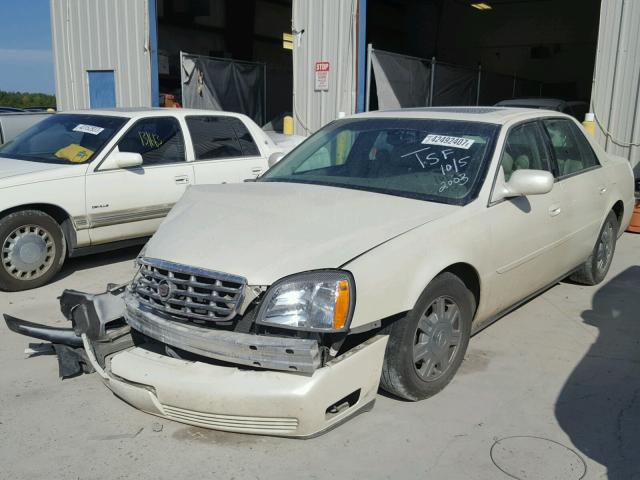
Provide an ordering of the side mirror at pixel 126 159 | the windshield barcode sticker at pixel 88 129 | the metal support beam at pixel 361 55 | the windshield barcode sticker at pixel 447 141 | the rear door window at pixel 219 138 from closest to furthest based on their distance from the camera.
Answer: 1. the windshield barcode sticker at pixel 447 141
2. the side mirror at pixel 126 159
3. the windshield barcode sticker at pixel 88 129
4. the rear door window at pixel 219 138
5. the metal support beam at pixel 361 55

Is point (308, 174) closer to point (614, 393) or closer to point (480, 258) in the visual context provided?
point (480, 258)

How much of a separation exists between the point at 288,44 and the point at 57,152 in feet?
24.6

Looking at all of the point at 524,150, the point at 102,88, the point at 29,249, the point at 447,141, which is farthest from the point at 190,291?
the point at 102,88

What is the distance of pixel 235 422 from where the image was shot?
2904mm

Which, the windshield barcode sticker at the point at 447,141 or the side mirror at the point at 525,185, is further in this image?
the windshield barcode sticker at the point at 447,141

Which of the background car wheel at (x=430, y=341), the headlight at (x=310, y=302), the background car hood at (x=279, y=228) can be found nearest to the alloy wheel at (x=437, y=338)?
the background car wheel at (x=430, y=341)

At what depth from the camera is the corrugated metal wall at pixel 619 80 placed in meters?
8.91

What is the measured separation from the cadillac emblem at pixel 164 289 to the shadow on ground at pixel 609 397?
7.16 feet

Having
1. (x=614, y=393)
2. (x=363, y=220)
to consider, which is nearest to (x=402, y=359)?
(x=363, y=220)

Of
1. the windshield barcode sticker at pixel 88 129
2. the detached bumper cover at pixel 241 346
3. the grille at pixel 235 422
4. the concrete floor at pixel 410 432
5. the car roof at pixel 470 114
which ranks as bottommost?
the concrete floor at pixel 410 432

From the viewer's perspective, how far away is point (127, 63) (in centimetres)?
1302

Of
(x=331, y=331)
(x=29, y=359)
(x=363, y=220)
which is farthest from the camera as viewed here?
(x=29, y=359)

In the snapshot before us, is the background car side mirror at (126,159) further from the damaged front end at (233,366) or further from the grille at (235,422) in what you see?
the grille at (235,422)

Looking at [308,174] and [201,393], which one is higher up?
[308,174]
